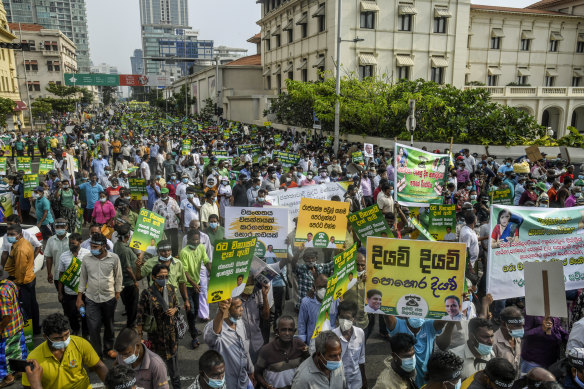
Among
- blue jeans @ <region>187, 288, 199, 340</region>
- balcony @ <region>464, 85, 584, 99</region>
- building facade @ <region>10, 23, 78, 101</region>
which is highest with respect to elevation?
building facade @ <region>10, 23, 78, 101</region>

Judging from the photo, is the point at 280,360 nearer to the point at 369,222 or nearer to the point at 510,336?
the point at 510,336

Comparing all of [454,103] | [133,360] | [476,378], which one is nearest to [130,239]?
[133,360]

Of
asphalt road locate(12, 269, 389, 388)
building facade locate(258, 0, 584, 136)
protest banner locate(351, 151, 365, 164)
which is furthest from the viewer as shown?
building facade locate(258, 0, 584, 136)

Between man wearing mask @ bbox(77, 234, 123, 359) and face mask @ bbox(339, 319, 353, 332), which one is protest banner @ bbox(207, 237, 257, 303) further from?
man wearing mask @ bbox(77, 234, 123, 359)

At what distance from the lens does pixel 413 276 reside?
4754 mm

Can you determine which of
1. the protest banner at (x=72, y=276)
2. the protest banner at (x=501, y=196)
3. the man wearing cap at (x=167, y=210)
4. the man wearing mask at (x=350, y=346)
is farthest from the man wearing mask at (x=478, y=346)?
the man wearing cap at (x=167, y=210)

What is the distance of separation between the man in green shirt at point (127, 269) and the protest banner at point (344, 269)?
2.99m

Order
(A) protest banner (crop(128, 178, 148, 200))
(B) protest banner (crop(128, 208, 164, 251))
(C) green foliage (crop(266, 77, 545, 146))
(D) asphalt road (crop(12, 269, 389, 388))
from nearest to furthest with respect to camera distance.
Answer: (D) asphalt road (crop(12, 269, 389, 388)) → (B) protest banner (crop(128, 208, 164, 251)) → (A) protest banner (crop(128, 178, 148, 200)) → (C) green foliage (crop(266, 77, 545, 146))

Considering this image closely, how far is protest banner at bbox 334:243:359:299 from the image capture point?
473cm

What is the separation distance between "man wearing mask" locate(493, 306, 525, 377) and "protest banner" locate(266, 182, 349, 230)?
160 inches

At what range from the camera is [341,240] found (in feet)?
23.4

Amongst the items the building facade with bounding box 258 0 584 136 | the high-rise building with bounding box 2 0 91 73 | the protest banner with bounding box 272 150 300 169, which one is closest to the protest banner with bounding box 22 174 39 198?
the protest banner with bounding box 272 150 300 169

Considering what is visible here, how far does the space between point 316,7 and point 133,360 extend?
3788cm

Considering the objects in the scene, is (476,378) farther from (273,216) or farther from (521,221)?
(273,216)
